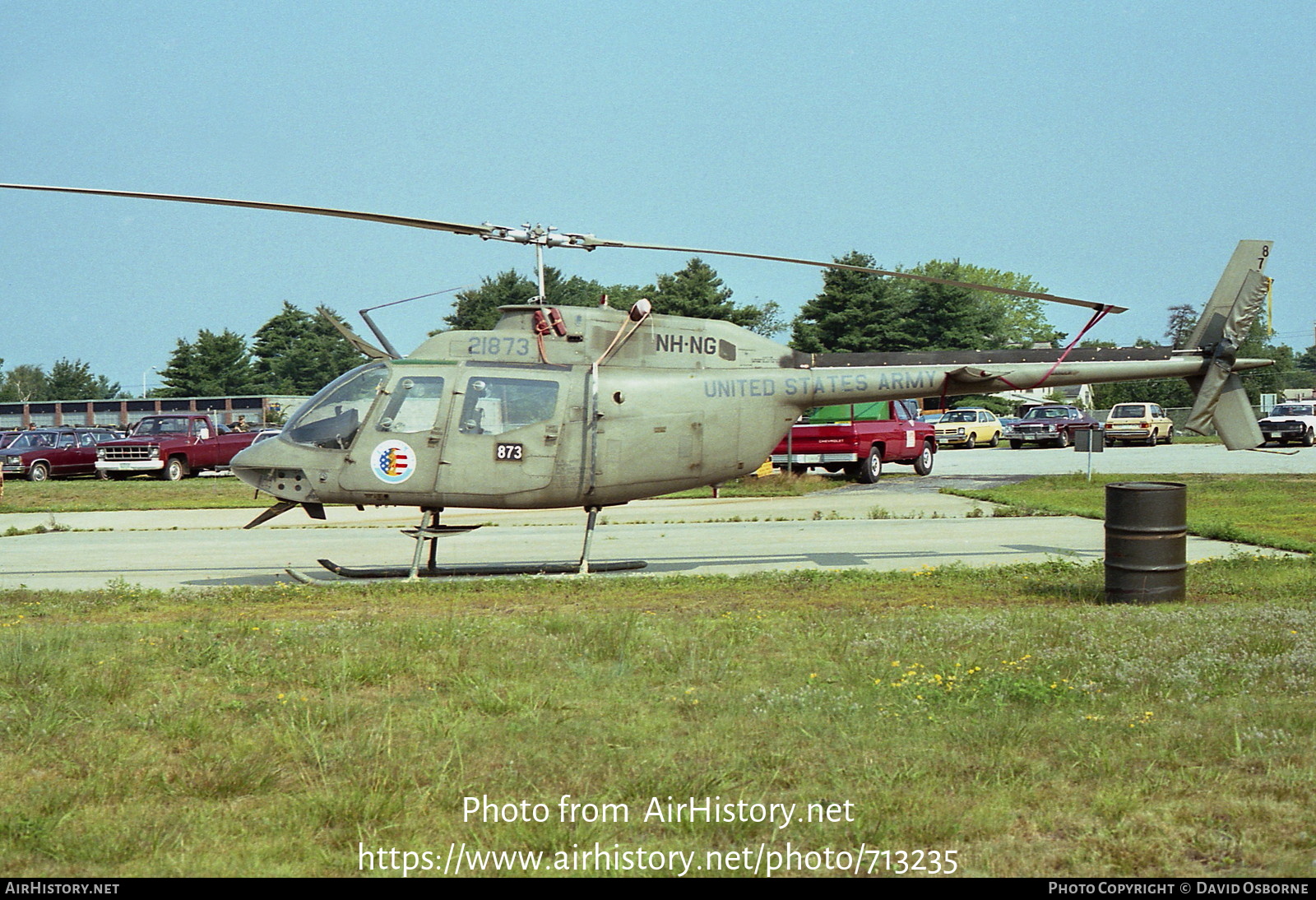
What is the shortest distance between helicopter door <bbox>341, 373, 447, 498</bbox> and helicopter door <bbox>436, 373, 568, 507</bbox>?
0.16 meters

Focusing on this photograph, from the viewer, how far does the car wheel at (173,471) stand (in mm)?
34469

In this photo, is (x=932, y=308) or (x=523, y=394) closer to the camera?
(x=523, y=394)

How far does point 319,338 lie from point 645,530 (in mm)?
84298

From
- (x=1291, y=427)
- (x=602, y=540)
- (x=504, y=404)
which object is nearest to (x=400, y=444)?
(x=504, y=404)

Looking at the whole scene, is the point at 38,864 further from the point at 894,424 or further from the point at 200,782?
the point at 894,424

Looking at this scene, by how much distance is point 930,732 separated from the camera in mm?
5785

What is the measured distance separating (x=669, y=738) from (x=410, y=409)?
724cm

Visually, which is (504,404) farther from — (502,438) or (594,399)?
(594,399)

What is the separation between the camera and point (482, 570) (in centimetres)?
1323

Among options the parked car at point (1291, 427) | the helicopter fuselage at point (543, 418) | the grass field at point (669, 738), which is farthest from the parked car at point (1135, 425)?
the grass field at point (669, 738)

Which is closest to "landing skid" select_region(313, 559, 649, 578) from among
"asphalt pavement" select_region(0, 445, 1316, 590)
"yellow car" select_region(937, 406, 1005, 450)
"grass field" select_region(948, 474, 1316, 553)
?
"asphalt pavement" select_region(0, 445, 1316, 590)

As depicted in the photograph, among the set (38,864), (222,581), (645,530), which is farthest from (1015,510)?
(38,864)

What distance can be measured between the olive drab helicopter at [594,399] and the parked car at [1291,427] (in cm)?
3901

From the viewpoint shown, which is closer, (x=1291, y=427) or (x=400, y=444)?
(x=400, y=444)
